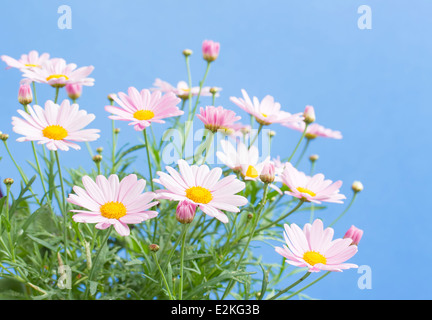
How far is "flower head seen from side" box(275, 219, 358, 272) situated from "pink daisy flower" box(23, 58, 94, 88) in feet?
1.26

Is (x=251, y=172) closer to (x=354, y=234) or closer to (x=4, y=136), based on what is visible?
(x=354, y=234)

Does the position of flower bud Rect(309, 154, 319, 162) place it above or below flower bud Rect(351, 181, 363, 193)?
above

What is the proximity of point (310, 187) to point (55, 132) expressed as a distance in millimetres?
381

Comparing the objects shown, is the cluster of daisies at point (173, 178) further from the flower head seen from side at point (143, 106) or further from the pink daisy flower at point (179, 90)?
the pink daisy flower at point (179, 90)

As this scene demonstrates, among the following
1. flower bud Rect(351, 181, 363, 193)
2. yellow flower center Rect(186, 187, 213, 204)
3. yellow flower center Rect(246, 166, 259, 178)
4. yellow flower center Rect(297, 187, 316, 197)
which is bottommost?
yellow flower center Rect(186, 187, 213, 204)

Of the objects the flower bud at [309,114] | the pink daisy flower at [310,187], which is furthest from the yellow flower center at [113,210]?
the flower bud at [309,114]

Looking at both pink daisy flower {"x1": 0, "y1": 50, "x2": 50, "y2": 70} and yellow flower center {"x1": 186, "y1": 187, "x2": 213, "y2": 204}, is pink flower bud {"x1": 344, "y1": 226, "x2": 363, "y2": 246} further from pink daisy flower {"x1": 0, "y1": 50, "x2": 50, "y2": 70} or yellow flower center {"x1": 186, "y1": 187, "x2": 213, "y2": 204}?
pink daisy flower {"x1": 0, "y1": 50, "x2": 50, "y2": 70}

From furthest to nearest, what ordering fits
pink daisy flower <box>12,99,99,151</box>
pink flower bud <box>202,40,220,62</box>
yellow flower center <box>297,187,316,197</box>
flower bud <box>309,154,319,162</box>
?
flower bud <box>309,154,319,162</box> < pink flower bud <box>202,40,220,62</box> < yellow flower center <box>297,187,316,197</box> < pink daisy flower <box>12,99,99,151</box>

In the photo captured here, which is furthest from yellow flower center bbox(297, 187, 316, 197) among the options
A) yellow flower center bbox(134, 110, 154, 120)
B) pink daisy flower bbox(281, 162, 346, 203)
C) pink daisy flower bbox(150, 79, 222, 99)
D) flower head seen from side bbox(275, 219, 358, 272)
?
pink daisy flower bbox(150, 79, 222, 99)

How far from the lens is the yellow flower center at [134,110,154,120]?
75 cm

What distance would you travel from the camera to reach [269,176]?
69cm
